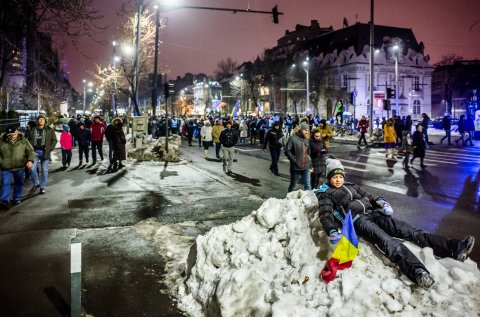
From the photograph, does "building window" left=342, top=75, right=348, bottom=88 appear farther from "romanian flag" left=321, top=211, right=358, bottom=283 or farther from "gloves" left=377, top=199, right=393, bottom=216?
"romanian flag" left=321, top=211, right=358, bottom=283

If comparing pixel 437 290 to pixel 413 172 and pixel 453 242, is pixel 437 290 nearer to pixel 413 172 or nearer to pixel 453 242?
pixel 453 242

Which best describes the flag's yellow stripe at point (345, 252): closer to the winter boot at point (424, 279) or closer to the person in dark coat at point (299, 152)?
the winter boot at point (424, 279)

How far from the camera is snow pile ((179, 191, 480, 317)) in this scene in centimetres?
355

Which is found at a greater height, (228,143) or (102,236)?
(228,143)

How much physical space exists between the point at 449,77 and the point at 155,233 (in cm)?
8457

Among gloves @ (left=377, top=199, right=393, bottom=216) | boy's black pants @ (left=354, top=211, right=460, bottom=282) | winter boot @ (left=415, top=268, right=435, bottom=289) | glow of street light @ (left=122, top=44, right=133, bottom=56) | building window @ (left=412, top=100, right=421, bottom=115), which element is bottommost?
winter boot @ (left=415, top=268, right=435, bottom=289)

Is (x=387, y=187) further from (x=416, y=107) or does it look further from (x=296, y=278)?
(x=416, y=107)

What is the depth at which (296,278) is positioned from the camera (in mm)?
4047

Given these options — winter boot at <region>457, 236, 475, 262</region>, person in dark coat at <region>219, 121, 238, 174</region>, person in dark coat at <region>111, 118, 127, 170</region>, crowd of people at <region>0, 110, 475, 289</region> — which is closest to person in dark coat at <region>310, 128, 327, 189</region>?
crowd of people at <region>0, 110, 475, 289</region>

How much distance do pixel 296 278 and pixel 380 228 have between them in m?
1.34

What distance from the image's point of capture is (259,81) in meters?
82.4

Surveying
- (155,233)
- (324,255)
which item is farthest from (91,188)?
(324,255)

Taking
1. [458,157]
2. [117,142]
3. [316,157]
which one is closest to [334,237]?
[316,157]

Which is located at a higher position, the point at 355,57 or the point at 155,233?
the point at 355,57
